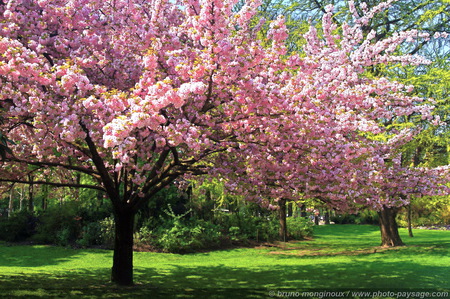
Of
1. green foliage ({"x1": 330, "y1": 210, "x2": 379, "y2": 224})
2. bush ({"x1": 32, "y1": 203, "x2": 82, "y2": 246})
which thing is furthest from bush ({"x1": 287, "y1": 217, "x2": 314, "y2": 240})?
green foliage ({"x1": 330, "y1": 210, "x2": 379, "y2": 224})

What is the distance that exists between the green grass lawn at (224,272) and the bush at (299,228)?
7999 millimetres

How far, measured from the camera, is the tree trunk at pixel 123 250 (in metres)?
10.3

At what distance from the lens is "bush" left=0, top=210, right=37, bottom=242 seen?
1984 centimetres

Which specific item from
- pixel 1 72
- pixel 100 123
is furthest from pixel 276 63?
pixel 1 72

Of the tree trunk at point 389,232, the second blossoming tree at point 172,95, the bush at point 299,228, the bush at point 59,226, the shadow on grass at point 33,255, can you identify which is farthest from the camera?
the bush at point 299,228

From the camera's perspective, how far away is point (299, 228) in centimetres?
2873

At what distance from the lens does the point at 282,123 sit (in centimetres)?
773

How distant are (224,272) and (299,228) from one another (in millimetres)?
16508

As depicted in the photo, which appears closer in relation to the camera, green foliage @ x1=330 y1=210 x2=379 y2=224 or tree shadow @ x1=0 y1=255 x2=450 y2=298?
tree shadow @ x1=0 y1=255 x2=450 y2=298

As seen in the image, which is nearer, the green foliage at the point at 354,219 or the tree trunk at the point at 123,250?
the tree trunk at the point at 123,250

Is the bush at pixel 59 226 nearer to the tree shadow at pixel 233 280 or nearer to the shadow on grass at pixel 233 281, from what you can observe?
the tree shadow at pixel 233 280

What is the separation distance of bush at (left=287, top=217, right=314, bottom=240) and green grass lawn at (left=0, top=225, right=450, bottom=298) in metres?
8.00

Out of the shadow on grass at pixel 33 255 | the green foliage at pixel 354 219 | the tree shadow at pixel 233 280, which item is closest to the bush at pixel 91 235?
the shadow on grass at pixel 33 255

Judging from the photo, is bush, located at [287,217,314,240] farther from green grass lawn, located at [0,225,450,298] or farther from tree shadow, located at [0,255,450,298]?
tree shadow, located at [0,255,450,298]
